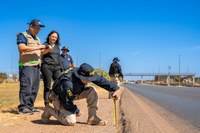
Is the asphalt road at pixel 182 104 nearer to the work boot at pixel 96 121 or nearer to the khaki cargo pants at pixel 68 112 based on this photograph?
the work boot at pixel 96 121

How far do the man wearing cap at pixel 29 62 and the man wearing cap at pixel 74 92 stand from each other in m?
1.35

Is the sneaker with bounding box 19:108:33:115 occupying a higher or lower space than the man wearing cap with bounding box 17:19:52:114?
lower

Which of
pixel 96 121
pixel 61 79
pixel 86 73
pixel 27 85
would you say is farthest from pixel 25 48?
pixel 96 121

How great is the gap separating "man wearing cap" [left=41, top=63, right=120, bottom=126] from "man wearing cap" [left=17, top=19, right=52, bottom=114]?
135 cm

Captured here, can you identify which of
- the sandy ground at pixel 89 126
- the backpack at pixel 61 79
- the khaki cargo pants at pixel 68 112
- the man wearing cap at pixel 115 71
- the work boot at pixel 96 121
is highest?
the man wearing cap at pixel 115 71

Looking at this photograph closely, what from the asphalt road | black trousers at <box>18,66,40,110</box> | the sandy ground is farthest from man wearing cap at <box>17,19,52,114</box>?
the asphalt road

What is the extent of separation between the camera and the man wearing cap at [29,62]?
7.37m

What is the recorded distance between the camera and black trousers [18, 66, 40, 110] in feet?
24.3

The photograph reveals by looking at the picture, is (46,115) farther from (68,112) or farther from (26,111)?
(26,111)

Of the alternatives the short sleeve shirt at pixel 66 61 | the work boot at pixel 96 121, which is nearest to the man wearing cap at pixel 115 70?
the short sleeve shirt at pixel 66 61

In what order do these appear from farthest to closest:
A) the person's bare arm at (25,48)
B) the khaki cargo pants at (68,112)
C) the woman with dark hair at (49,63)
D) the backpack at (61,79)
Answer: the woman with dark hair at (49,63) → the person's bare arm at (25,48) → the khaki cargo pants at (68,112) → the backpack at (61,79)

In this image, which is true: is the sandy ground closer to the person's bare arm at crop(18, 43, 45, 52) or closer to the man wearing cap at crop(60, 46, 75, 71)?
the person's bare arm at crop(18, 43, 45, 52)

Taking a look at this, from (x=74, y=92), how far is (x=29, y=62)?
6.70 ft

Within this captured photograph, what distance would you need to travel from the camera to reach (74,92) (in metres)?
5.95
